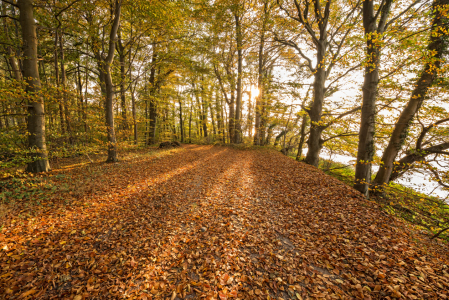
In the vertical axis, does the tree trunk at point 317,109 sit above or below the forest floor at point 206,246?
above

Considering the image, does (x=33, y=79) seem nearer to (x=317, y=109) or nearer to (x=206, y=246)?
(x=206, y=246)

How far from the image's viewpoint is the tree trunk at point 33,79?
5730 mm

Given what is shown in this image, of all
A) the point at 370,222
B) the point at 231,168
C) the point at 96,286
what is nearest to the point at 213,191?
the point at 231,168

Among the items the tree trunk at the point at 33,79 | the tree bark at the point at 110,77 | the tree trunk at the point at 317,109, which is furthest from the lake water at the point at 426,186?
the tree bark at the point at 110,77

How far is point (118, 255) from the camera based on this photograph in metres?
3.29

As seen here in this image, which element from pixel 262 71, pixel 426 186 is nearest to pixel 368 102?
pixel 426 186

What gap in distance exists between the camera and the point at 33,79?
5.77m

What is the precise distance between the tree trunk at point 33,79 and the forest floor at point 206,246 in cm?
135

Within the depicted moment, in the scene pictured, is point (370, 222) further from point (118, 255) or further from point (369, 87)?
point (118, 255)

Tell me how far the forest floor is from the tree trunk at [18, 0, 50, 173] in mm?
1348

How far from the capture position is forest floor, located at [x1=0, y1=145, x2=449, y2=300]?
269cm

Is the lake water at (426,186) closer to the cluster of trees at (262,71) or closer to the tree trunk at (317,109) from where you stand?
the cluster of trees at (262,71)

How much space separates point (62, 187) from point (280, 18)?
46.0 ft

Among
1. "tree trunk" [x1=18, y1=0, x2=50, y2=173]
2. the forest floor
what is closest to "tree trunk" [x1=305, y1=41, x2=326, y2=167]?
the forest floor
